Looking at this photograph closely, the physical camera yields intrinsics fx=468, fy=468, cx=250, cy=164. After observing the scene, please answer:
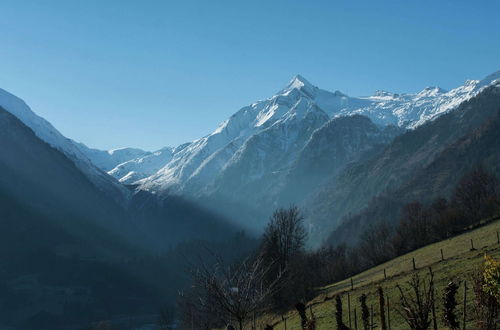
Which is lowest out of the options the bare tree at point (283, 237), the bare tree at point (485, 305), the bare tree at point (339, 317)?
the bare tree at point (339, 317)

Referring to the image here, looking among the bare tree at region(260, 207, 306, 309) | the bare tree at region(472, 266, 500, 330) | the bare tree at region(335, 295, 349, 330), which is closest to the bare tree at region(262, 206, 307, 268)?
the bare tree at region(260, 207, 306, 309)

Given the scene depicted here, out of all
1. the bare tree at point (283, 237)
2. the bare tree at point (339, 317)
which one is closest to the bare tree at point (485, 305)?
the bare tree at point (339, 317)

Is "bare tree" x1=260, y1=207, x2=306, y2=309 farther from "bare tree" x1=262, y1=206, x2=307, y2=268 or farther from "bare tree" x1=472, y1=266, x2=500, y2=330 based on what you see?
"bare tree" x1=472, y1=266, x2=500, y2=330

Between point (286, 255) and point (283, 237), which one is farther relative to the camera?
point (283, 237)

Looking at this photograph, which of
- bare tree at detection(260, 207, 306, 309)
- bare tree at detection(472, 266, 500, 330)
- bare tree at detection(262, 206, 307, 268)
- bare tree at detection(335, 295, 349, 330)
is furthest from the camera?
bare tree at detection(262, 206, 307, 268)

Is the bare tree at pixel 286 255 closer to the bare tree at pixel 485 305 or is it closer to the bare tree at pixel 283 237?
the bare tree at pixel 283 237

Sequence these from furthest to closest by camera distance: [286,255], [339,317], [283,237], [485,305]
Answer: [283,237] < [286,255] < [339,317] < [485,305]

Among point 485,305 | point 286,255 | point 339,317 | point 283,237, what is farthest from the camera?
point 283,237

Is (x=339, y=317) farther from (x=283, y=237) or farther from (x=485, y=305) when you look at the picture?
(x=283, y=237)

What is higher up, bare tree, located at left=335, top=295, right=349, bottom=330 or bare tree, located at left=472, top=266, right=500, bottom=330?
bare tree, located at left=472, top=266, right=500, bottom=330

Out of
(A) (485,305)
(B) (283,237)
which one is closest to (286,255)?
(B) (283,237)

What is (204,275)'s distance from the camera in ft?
71.6

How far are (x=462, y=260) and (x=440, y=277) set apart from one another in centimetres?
604

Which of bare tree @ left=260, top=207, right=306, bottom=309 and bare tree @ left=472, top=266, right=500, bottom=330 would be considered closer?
bare tree @ left=472, top=266, right=500, bottom=330
